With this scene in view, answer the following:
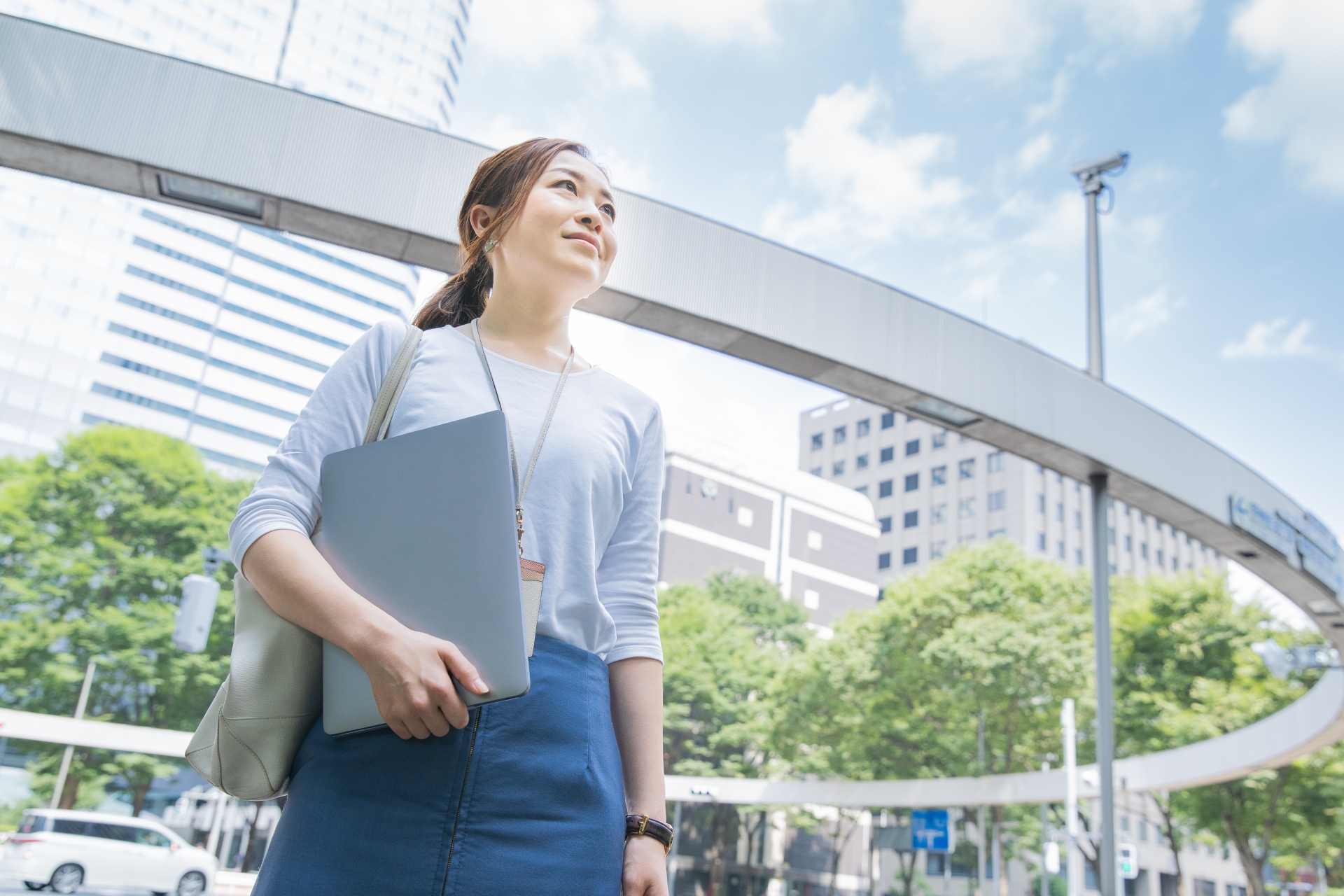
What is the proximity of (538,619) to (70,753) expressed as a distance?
26295 mm

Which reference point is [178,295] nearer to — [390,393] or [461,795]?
[390,393]

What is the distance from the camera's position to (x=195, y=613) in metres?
8.23

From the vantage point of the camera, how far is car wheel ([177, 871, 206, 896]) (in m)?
16.0

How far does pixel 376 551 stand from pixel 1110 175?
319 inches

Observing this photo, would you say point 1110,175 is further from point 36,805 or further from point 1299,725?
point 36,805

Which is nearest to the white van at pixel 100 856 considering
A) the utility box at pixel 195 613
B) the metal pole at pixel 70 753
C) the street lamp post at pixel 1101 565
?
the metal pole at pixel 70 753

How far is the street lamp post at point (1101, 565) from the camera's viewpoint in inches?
257

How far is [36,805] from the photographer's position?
76.2ft

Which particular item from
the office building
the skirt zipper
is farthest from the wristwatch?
the office building

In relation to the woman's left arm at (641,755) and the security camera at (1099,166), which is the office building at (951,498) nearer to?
the security camera at (1099,166)

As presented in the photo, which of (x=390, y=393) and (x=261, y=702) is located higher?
(x=390, y=393)

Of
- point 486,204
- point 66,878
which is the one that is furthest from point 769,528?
point 486,204

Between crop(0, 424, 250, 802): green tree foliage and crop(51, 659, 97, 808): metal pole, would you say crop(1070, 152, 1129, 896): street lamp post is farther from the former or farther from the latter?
crop(51, 659, 97, 808): metal pole

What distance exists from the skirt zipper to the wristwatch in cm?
22
